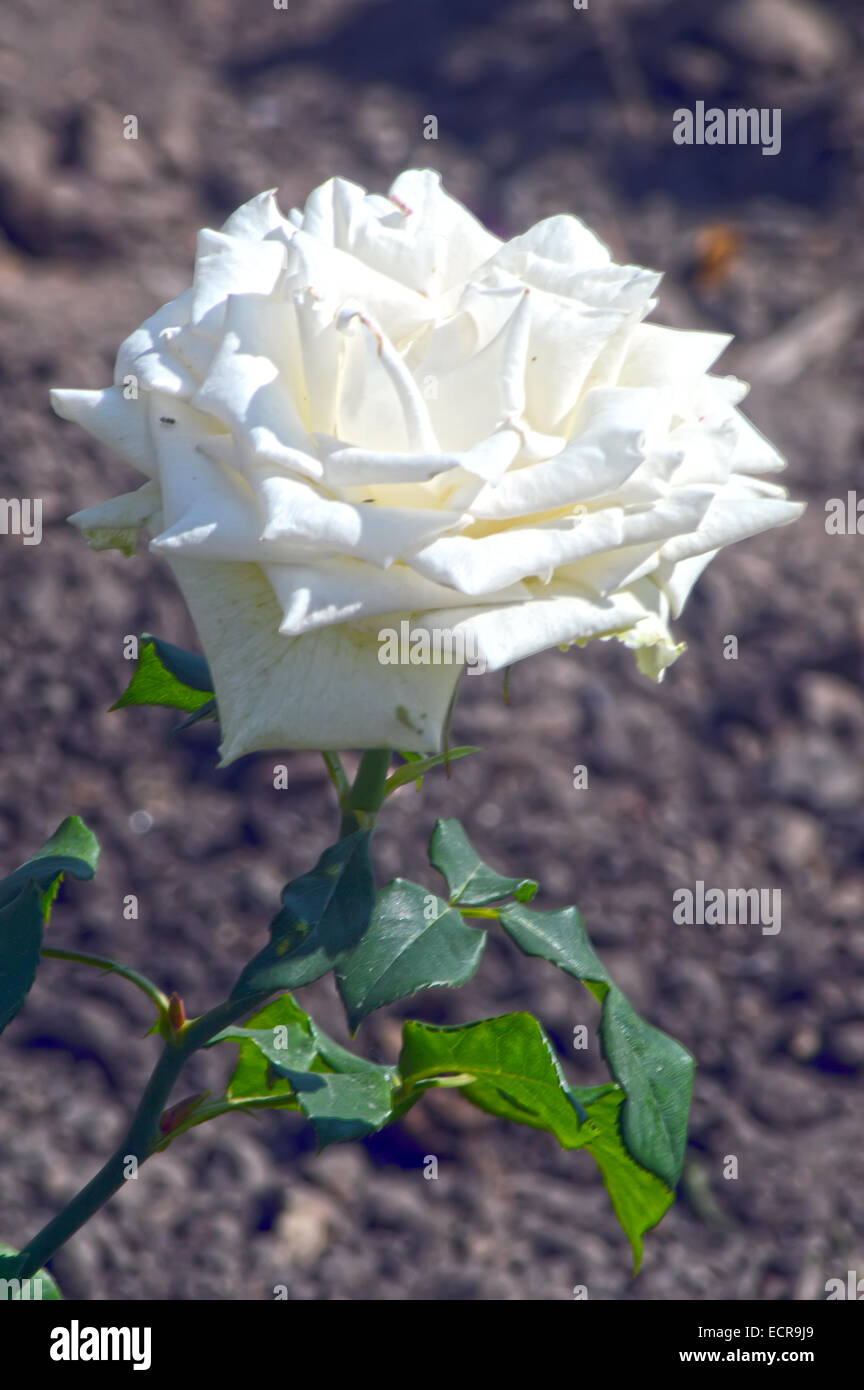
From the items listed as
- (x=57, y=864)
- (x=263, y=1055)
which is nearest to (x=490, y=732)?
(x=263, y=1055)

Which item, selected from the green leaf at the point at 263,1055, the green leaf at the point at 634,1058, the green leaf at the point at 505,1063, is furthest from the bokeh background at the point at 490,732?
the green leaf at the point at 634,1058

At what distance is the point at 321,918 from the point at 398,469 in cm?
23

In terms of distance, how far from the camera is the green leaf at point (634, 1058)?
2.25ft

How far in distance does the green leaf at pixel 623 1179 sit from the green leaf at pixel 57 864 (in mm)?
350

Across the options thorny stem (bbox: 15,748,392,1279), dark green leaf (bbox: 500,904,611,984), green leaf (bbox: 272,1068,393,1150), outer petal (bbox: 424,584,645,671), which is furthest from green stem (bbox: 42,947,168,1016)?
outer petal (bbox: 424,584,645,671)

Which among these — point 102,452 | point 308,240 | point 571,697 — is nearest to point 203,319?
point 308,240

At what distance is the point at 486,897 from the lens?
2.56 ft

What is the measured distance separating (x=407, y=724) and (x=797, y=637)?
169cm

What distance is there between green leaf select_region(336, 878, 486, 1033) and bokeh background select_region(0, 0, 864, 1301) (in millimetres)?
438

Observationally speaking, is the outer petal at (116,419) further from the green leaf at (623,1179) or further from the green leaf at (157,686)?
the green leaf at (623,1179)

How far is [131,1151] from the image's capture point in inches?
31.2

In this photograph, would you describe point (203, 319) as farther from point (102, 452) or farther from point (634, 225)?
point (634, 225)

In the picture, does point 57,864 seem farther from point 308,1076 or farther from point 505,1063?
point 505,1063

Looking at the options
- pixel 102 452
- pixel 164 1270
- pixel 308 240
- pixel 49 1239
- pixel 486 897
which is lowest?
pixel 164 1270
